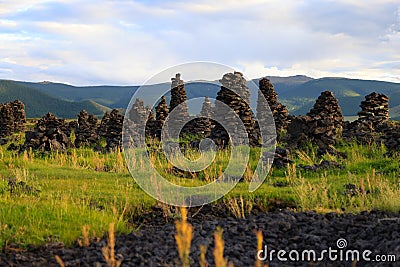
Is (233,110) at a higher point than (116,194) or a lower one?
higher

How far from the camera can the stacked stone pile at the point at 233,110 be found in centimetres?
2083

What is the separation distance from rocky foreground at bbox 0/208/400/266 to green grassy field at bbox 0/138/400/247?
0.71m

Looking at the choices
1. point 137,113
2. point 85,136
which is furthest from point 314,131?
point 85,136

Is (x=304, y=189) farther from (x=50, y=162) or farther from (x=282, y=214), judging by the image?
(x=50, y=162)

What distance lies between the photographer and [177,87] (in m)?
31.1

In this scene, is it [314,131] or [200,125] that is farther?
[200,125]

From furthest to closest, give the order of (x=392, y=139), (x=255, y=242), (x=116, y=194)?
(x=392, y=139) → (x=116, y=194) → (x=255, y=242)

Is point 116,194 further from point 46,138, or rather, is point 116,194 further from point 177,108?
point 177,108

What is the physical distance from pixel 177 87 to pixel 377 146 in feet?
56.9

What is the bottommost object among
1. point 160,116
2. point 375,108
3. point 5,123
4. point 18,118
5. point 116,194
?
point 116,194

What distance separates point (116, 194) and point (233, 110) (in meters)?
11.4

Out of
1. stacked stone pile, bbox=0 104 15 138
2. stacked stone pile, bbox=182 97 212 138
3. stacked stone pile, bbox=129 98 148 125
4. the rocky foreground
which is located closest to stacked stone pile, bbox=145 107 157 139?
stacked stone pile, bbox=182 97 212 138

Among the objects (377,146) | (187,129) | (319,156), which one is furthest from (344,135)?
(187,129)

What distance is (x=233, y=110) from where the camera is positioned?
68.8 feet
